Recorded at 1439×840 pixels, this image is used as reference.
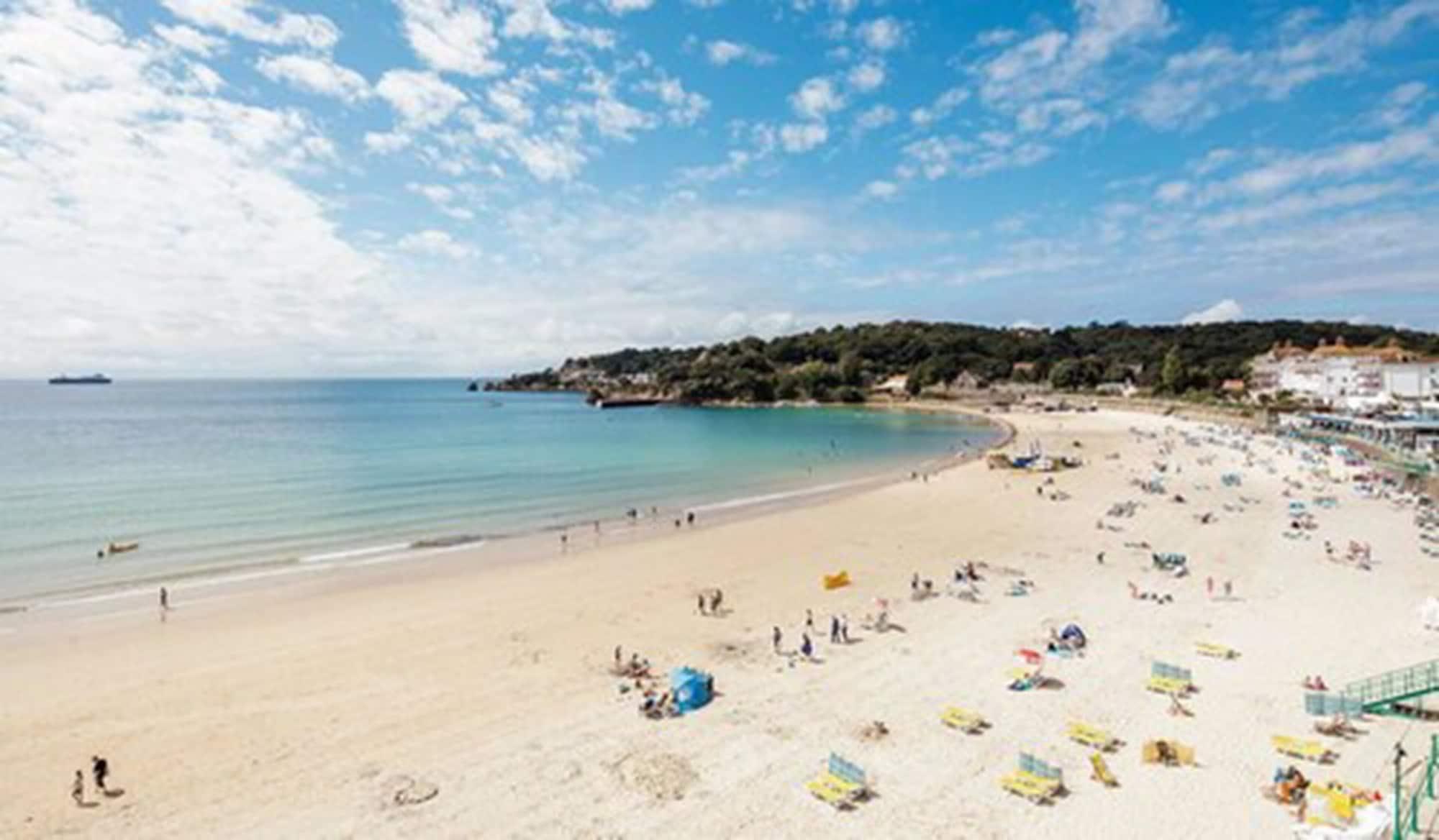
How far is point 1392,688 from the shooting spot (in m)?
13.8

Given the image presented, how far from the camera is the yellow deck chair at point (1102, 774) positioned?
11164mm

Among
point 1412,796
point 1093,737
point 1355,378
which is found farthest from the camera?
point 1355,378

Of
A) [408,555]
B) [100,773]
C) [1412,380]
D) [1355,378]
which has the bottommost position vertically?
[408,555]

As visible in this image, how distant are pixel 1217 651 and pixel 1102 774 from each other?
6.88m

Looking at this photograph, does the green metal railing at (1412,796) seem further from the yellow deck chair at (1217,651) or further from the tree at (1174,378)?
the tree at (1174,378)

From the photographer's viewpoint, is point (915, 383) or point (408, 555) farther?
point (915, 383)

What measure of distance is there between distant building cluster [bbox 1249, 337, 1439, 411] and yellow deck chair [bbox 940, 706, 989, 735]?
215ft

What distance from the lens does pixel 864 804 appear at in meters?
10.8

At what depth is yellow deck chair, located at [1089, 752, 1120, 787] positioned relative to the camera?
11164mm

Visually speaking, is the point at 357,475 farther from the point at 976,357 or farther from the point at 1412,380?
the point at 976,357

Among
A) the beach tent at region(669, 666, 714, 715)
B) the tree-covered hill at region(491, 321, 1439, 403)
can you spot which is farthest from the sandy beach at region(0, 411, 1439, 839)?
the tree-covered hill at region(491, 321, 1439, 403)

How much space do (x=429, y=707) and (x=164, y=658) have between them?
308 inches

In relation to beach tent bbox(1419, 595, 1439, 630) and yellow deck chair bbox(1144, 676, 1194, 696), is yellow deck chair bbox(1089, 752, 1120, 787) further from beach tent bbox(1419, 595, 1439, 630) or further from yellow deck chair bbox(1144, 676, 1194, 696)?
beach tent bbox(1419, 595, 1439, 630)

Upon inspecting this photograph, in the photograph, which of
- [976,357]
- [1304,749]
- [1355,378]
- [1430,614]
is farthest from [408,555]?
[976,357]
